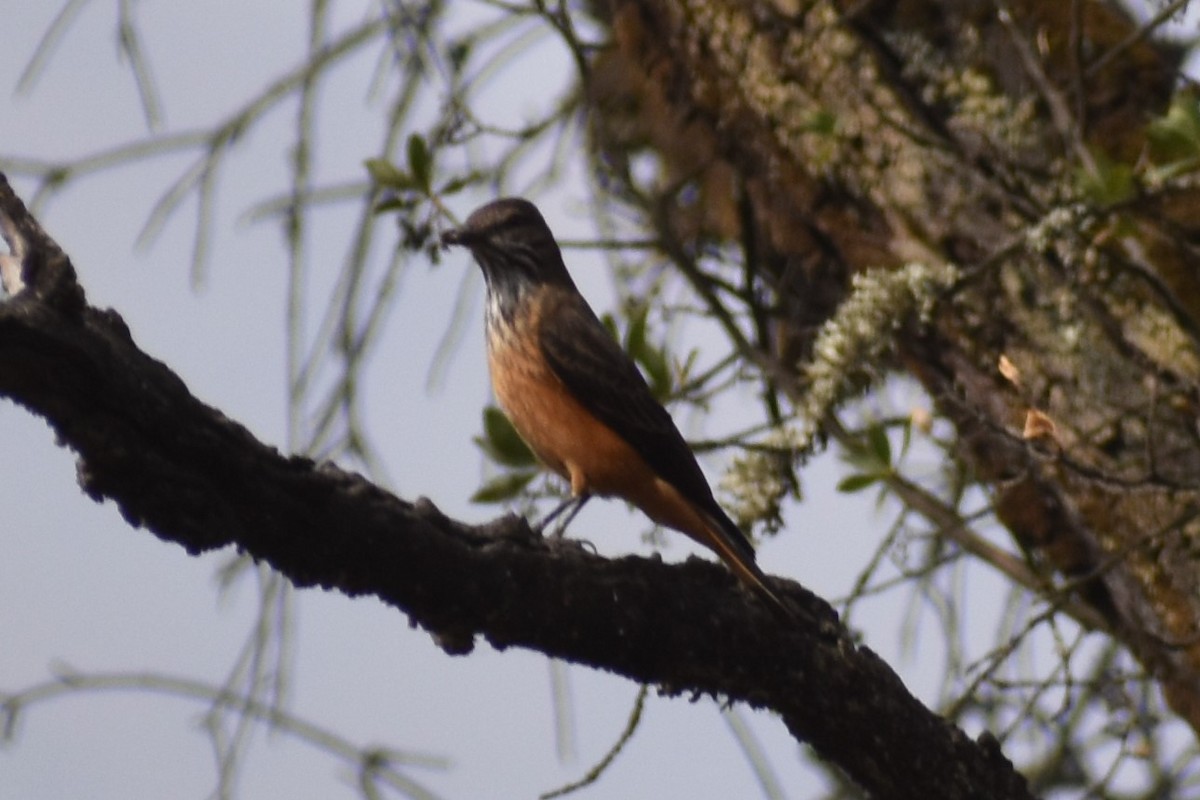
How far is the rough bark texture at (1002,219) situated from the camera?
174 inches

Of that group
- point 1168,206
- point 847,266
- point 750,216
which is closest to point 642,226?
point 750,216

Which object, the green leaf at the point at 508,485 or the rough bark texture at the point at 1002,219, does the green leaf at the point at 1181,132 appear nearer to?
the rough bark texture at the point at 1002,219

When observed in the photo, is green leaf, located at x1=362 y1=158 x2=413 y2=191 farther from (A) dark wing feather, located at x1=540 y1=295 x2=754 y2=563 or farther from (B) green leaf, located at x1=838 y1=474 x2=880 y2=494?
(B) green leaf, located at x1=838 y1=474 x2=880 y2=494

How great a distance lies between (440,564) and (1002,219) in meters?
2.69

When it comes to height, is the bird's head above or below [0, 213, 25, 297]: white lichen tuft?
above

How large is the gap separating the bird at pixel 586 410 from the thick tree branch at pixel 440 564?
0.70 meters

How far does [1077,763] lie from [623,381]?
83.8 inches

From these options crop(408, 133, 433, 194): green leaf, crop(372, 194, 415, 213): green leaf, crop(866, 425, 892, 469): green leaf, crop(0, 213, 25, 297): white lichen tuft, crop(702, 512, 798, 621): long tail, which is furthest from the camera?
crop(372, 194, 415, 213): green leaf

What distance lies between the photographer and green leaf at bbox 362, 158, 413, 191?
4855mm

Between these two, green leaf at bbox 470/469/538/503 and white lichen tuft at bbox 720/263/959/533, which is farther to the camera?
green leaf at bbox 470/469/538/503

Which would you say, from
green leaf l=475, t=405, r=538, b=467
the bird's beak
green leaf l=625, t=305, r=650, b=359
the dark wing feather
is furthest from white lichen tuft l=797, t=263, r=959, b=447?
the bird's beak

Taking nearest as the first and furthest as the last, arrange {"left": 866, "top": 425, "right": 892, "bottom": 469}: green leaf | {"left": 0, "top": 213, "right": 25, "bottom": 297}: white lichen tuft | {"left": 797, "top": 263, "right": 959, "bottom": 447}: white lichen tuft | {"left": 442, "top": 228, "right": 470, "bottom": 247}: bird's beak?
{"left": 0, "top": 213, "right": 25, "bottom": 297}: white lichen tuft → {"left": 866, "top": 425, "right": 892, "bottom": 469}: green leaf → {"left": 797, "top": 263, "right": 959, "bottom": 447}: white lichen tuft → {"left": 442, "top": 228, "right": 470, "bottom": 247}: bird's beak

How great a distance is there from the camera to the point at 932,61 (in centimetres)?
520

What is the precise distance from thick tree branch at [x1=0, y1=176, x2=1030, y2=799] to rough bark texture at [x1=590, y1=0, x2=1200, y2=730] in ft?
2.81
